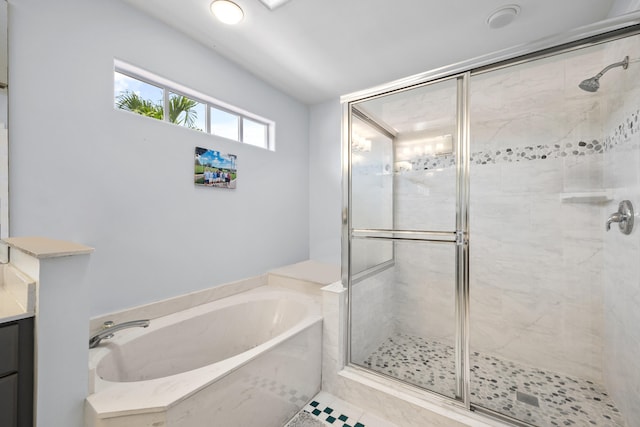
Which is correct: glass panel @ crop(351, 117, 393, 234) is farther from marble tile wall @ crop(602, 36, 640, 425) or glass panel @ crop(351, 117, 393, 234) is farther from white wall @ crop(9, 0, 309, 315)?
marble tile wall @ crop(602, 36, 640, 425)

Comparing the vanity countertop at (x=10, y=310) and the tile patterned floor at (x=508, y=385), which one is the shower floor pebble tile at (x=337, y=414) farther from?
the vanity countertop at (x=10, y=310)

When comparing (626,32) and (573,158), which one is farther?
(573,158)

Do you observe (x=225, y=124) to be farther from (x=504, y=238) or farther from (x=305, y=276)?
(x=504, y=238)

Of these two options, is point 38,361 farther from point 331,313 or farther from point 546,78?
point 546,78

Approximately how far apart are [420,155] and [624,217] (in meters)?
1.25

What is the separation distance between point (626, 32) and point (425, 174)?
1.28 metres

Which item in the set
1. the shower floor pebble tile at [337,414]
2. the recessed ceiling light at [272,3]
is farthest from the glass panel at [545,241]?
the recessed ceiling light at [272,3]

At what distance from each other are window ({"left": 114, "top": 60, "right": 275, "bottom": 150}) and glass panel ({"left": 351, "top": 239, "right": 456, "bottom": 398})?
1.56 meters

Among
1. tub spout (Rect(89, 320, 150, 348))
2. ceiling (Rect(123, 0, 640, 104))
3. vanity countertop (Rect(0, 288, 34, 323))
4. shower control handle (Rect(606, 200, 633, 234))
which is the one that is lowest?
tub spout (Rect(89, 320, 150, 348))

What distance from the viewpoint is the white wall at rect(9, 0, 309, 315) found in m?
1.37

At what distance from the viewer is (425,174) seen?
226 cm

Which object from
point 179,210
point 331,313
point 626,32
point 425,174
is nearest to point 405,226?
point 425,174

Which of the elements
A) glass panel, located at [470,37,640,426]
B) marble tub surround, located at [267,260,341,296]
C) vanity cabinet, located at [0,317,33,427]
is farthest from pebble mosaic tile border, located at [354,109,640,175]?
vanity cabinet, located at [0,317,33,427]

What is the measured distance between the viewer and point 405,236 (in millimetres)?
1777
